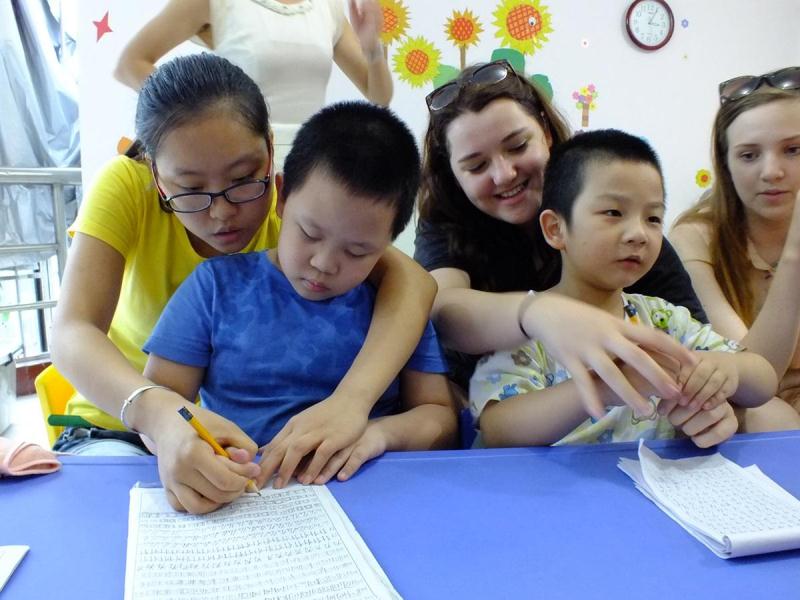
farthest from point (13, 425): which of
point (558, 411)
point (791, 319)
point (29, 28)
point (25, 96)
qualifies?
point (791, 319)

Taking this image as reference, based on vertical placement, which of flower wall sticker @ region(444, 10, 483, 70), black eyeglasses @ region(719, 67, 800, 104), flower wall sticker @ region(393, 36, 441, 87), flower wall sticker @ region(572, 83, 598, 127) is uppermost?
flower wall sticker @ region(444, 10, 483, 70)

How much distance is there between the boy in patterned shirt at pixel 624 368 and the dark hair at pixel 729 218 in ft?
1.26

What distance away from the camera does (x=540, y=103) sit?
1.30m

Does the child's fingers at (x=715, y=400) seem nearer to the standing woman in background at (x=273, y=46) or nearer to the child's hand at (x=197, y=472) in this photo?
the child's hand at (x=197, y=472)

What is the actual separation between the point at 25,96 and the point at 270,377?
2941 mm

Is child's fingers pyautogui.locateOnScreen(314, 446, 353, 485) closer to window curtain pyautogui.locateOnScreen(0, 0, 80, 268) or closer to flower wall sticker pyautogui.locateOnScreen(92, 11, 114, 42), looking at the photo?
flower wall sticker pyautogui.locateOnScreen(92, 11, 114, 42)

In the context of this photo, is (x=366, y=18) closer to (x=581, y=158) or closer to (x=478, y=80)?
(x=478, y=80)

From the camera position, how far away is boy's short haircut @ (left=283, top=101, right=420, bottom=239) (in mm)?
909

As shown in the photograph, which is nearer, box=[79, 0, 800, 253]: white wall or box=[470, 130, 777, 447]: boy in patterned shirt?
box=[470, 130, 777, 447]: boy in patterned shirt

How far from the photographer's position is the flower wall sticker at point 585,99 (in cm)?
292

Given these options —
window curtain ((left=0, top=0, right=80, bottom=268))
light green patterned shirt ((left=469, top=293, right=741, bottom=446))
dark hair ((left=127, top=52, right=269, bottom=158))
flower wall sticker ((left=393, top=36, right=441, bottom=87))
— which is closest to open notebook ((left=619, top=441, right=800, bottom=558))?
light green patterned shirt ((left=469, top=293, right=741, bottom=446))

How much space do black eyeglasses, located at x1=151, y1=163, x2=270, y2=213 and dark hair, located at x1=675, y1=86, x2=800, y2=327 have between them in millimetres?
1024

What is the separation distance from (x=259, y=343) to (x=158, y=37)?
1084 mm

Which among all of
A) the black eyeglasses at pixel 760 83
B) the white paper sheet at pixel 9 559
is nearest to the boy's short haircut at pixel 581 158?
the black eyeglasses at pixel 760 83
